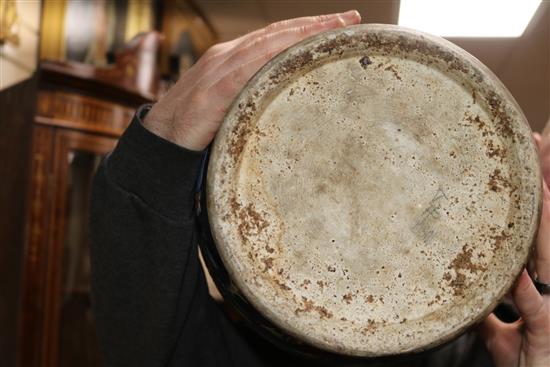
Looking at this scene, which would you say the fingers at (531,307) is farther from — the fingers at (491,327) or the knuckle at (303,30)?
the knuckle at (303,30)

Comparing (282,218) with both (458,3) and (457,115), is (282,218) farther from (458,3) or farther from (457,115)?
(458,3)

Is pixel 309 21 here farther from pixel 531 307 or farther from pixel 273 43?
pixel 531 307

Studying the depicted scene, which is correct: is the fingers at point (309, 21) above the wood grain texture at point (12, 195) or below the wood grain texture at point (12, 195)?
above

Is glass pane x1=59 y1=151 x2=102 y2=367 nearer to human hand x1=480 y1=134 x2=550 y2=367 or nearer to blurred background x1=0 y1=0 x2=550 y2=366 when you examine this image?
blurred background x1=0 y1=0 x2=550 y2=366

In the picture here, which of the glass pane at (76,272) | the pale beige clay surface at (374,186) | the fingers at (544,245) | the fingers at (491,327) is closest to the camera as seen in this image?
the pale beige clay surface at (374,186)

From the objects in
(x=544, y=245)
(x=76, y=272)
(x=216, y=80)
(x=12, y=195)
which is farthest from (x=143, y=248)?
(x=76, y=272)

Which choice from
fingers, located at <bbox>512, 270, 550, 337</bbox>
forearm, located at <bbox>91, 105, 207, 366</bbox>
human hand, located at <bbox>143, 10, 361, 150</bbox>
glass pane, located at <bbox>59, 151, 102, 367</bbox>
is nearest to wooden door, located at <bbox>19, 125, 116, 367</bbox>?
glass pane, located at <bbox>59, 151, 102, 367</bbox>

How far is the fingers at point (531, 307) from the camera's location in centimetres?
71

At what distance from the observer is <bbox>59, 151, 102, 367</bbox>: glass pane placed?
2.07 m

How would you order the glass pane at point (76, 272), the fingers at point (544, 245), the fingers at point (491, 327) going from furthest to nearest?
the glass pane at point (76, 272)
the fingers at point (491, 327)
the fingers at point (544, 245)

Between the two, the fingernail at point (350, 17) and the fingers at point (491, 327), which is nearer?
the fingernail at point (350, 17)

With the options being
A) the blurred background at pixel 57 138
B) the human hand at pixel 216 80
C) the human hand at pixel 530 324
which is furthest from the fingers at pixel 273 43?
the blurred background at pixel 57 138

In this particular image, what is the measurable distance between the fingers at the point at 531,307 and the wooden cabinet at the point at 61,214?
1603 millimetres

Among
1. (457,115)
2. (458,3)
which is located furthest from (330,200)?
(458,3)
